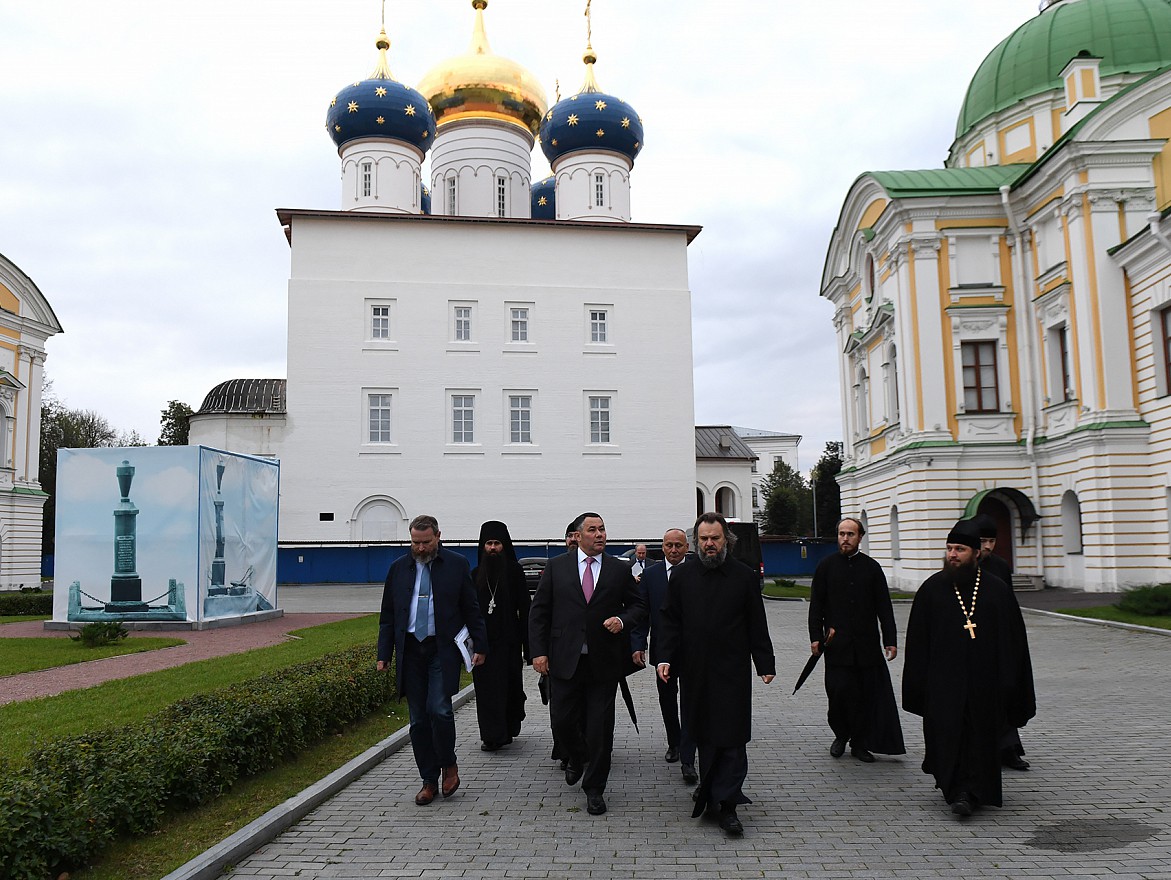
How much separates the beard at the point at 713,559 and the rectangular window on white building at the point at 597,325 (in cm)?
3962

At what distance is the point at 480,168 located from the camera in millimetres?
50531

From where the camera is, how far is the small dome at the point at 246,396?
47469mm

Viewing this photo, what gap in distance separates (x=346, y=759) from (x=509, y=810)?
2027 millimetres

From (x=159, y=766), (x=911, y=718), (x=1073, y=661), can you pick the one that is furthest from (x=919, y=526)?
(x=159, y=766)

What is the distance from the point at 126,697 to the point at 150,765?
222 inches

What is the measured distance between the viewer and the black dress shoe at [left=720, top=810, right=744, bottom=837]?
625cm

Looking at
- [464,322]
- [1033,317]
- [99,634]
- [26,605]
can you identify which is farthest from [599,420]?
[99,634]

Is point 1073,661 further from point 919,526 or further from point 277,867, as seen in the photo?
point 919,526

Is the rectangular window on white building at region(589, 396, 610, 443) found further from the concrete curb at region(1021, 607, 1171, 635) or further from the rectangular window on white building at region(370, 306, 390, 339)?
the concrete curb at region(1021, 607, 1171, 635)

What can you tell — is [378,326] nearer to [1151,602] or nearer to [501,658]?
[1151,602]

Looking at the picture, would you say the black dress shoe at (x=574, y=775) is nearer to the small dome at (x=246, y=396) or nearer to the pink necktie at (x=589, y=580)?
the pink necktie at (x=589, y=580)

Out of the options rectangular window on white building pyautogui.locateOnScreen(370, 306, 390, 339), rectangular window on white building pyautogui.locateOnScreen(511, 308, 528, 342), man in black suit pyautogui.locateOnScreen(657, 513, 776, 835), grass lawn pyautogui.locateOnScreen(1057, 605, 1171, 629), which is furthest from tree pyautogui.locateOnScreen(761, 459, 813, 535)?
man in black suit pyautogui.locateOnScreen(657, 513, 776, 835)

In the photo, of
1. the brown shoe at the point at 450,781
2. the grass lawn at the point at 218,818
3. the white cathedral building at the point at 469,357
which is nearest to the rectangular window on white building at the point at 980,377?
the white cathedral building at the point at 469,357

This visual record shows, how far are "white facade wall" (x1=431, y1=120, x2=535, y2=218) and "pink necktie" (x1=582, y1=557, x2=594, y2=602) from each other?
4475cm
